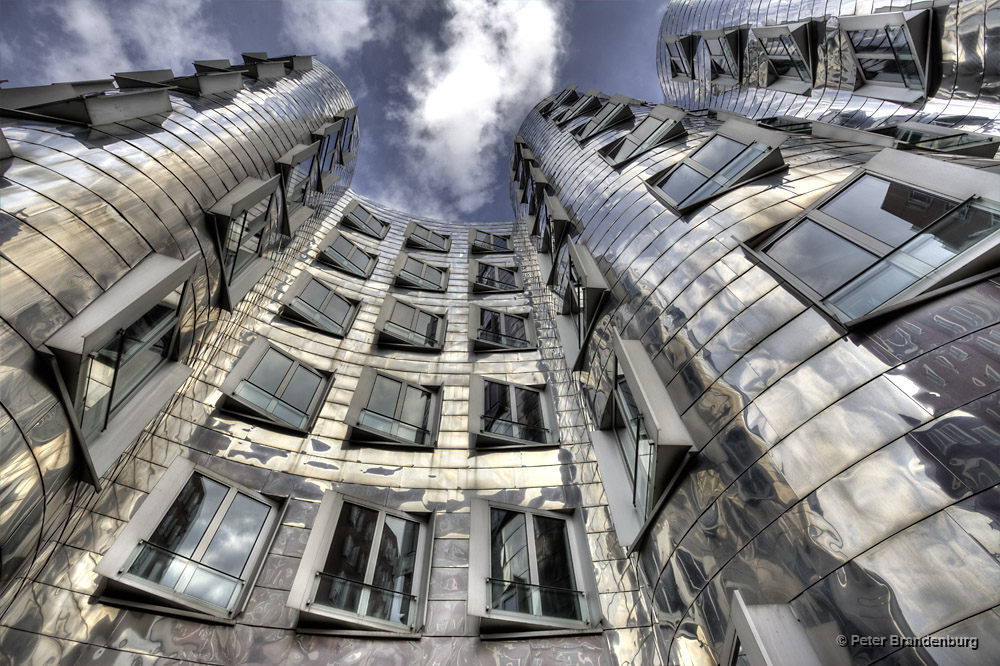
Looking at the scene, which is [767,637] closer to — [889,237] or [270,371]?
[889,237]

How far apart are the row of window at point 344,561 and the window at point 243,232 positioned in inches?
224

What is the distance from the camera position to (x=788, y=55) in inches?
1029

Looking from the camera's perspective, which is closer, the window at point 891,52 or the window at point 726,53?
the window at point 891,52

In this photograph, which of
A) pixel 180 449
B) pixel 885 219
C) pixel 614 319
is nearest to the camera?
pixel 885 219

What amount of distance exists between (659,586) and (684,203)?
9278 millimetres

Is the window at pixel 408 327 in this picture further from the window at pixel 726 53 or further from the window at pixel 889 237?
the window at pixel 726 53

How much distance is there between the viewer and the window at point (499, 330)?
16234mm

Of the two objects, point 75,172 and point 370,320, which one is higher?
point 370,320

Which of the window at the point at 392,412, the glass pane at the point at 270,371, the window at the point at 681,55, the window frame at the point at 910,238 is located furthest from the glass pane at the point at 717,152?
the window at the point at 681,55

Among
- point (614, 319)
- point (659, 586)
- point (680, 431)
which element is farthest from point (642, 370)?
point (659, 586)

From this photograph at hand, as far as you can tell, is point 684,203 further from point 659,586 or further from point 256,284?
point 256,284

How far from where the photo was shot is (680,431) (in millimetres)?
7672

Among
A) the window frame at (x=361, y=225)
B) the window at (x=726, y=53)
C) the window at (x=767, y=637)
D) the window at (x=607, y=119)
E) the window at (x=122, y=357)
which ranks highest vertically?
the window at (x=726, y=53)

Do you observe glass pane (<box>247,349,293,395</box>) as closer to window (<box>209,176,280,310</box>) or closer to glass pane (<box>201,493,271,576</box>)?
window (<box>209,176,280,310</box>)
